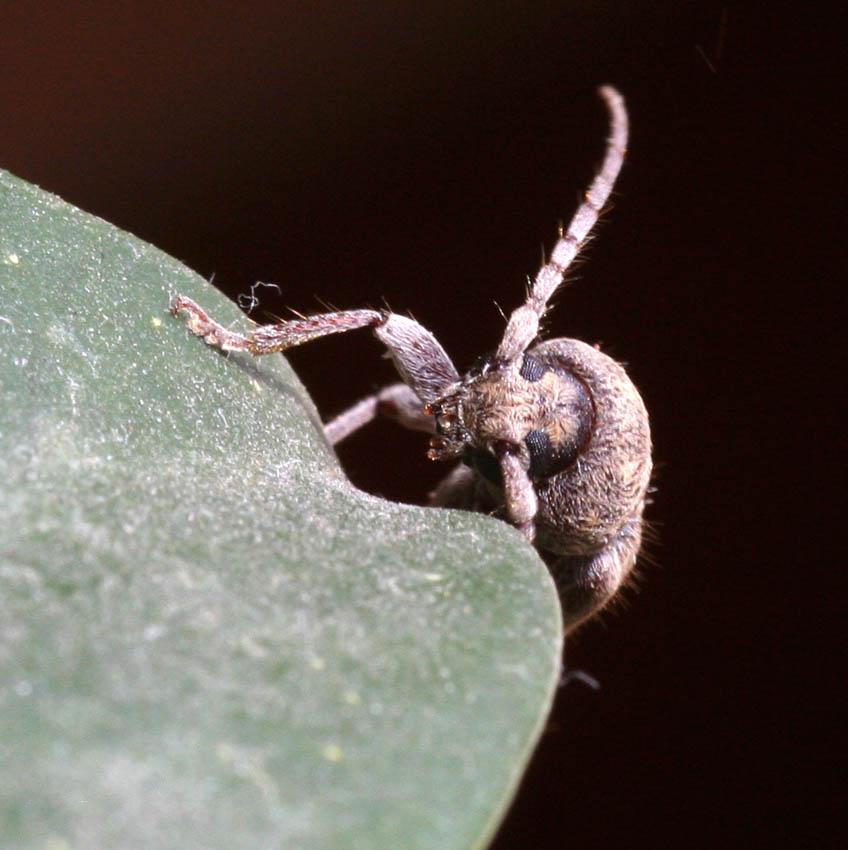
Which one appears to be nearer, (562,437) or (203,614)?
(203,614)

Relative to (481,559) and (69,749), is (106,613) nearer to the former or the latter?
(69,749)

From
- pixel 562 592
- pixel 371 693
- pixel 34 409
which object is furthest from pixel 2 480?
pixel 562 592

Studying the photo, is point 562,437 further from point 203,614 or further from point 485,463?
point 203,614

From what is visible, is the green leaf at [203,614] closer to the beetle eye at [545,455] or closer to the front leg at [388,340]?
the front leg at [388,340]

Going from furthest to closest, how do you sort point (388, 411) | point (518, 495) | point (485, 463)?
point (388, 411) → point (485, 463) → point (518, 495)

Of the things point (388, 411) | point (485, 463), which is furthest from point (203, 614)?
point (388, 411)

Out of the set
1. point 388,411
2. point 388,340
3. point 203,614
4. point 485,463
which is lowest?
point 388,411
